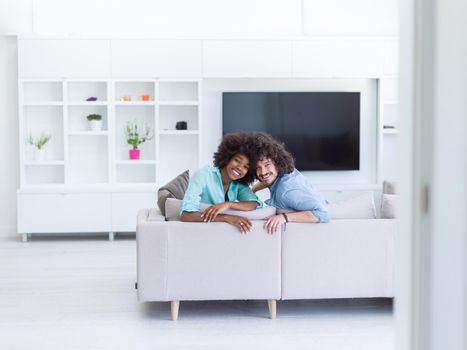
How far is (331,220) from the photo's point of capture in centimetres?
436

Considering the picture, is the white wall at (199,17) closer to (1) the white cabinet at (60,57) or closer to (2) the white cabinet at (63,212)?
(1) the white cabinet at (60,57)

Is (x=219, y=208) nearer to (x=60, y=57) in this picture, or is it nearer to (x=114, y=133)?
(x=114, y=133)

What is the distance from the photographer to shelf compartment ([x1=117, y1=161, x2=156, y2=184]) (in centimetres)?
791

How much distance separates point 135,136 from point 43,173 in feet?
3.64

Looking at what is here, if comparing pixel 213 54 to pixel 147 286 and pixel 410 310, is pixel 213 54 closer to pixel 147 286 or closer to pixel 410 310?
pixel 147 286

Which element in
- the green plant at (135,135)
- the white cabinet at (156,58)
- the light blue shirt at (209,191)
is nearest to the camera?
the light blue shirt at (209,191)

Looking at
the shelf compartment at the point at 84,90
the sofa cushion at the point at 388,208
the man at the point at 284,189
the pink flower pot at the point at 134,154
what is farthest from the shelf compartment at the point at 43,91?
the sofa cushion at the point at 388,208

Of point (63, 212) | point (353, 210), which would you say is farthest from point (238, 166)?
point (63, 212)

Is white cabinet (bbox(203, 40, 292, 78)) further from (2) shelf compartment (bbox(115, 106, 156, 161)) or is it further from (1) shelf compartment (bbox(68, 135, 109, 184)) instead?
(1) shelf compartment (bbox(68, 135, 109, 184))

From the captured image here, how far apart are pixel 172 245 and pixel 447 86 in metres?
2.73

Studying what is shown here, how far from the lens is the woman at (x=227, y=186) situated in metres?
4.25

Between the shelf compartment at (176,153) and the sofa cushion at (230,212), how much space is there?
11.5 feet

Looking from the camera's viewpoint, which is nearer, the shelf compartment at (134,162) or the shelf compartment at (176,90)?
the shelf compartment at (134,162)

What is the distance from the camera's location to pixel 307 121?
310 inches
